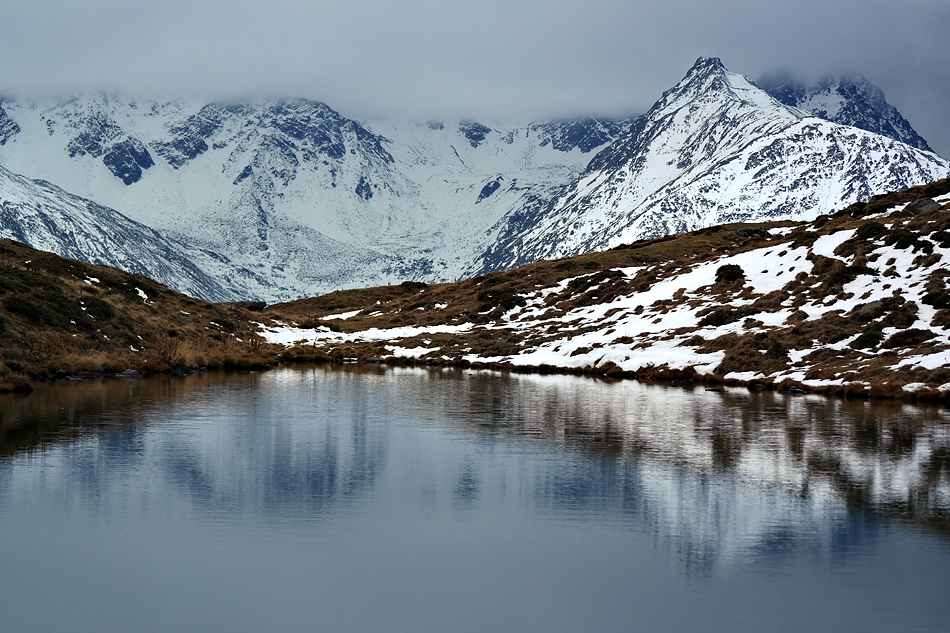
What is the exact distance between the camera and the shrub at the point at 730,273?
66.5m

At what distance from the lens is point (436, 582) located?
45.2 ft

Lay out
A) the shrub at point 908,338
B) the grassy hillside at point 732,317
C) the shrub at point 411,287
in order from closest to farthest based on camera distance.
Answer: the shrub at point 908,338, the grassy hillside at point 732,317, the shrub at point 411,287

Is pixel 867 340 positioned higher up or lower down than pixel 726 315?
lower down

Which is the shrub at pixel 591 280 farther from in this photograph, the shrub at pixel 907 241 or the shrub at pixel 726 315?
the shrub at pixel 907 241

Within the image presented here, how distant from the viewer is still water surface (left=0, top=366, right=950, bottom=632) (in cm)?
1268

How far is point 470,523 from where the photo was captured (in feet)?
56.4

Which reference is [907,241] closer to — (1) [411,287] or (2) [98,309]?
(2) [98,309]

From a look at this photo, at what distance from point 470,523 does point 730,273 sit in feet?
176

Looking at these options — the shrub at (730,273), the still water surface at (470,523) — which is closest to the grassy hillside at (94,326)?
the still water surface at (470,523)

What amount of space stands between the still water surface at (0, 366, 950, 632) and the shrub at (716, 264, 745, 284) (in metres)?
35.8

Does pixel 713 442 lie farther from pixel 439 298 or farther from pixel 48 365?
pixel 439 298

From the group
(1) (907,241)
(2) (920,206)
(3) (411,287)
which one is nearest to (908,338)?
(1) (907,241)

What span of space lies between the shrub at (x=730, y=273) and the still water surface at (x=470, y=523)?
35814mm

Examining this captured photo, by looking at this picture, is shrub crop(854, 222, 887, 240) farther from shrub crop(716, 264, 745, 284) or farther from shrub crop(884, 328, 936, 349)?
shrub crop(884, 328, 936, 349)
